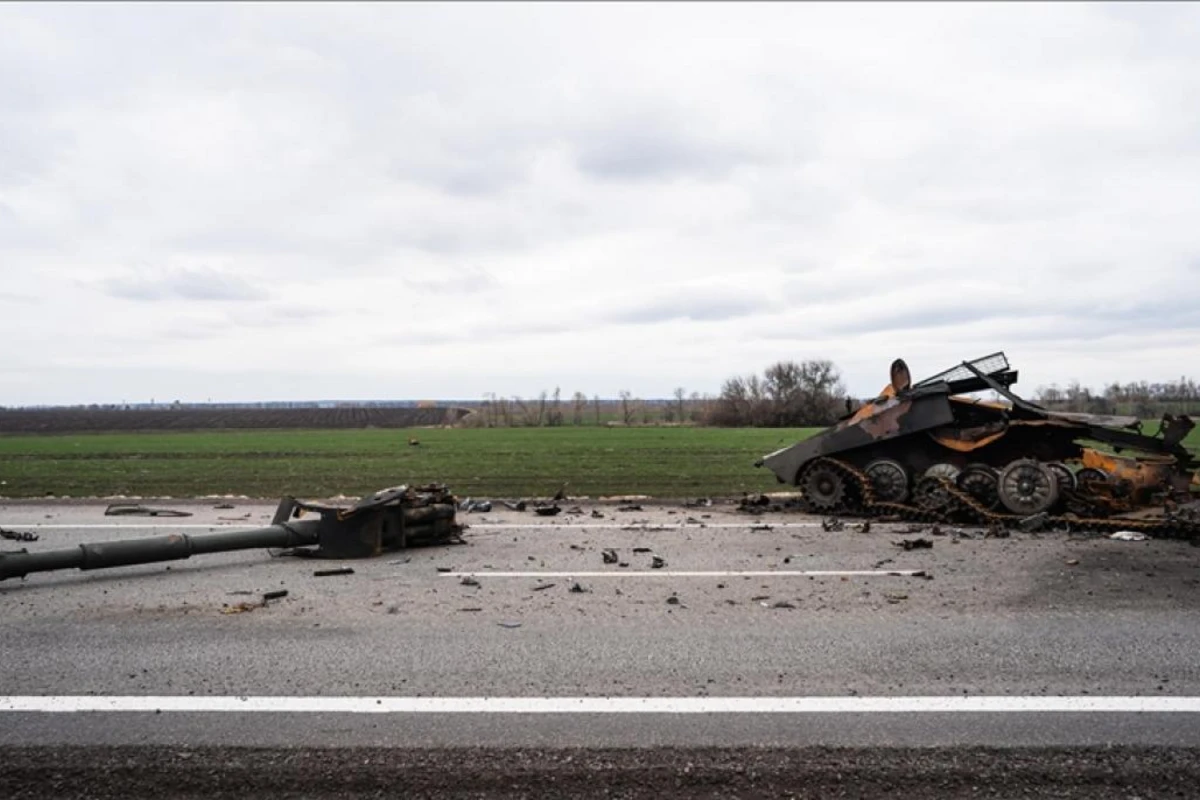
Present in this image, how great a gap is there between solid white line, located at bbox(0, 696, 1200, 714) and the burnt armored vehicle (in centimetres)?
673

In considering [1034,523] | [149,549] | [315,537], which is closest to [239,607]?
[149,549]

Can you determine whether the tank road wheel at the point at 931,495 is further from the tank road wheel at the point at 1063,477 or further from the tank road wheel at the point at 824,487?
the tank road wheel at the point at 1063,477

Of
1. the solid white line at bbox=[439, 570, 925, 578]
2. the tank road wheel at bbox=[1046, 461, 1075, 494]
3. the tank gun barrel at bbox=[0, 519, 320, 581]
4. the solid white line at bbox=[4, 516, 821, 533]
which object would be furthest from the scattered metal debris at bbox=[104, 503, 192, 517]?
the tank road wheel at bbox=[1046, 461, 1075, 494]

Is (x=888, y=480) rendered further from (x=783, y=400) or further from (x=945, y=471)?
(x=783, y=400)

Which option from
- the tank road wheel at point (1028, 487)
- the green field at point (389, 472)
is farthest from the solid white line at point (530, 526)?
the green field at point (389, 472)

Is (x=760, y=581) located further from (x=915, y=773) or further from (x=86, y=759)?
(x=86, y=759)

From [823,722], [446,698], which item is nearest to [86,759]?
[446,698]

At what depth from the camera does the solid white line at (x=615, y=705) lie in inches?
176

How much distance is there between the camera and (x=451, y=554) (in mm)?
9352

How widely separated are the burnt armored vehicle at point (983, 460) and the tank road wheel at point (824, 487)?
1 cm

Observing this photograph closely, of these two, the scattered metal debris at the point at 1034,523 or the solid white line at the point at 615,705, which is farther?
the scattered metal debris at the point at 1034,523

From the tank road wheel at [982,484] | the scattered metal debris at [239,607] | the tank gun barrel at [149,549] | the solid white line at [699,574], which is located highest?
the tank road wheel at [982,484]

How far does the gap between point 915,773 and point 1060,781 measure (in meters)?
0.57

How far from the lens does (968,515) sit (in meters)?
11.4
